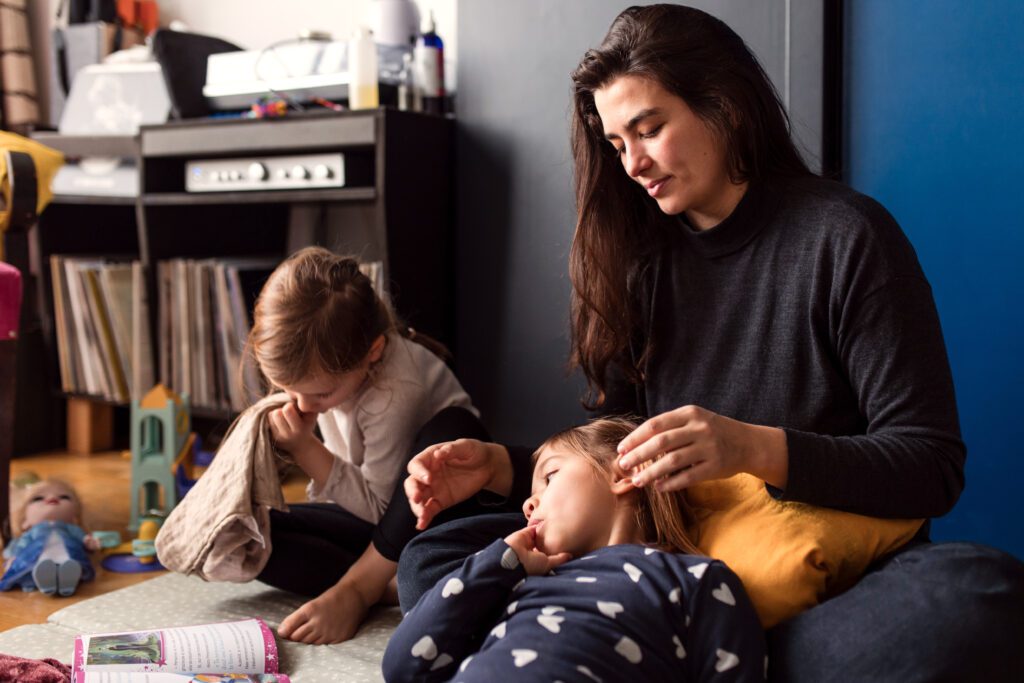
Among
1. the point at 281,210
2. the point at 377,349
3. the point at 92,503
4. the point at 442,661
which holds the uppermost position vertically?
the point at 281,210

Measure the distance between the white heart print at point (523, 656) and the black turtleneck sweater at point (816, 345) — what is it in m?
0.32

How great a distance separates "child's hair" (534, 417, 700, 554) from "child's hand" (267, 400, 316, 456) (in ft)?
1.66

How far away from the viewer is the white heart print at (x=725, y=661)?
1.00 meters

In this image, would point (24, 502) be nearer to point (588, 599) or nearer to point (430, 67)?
point (430, 67)

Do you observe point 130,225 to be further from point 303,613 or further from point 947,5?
point 947,5

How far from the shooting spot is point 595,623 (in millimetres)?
1033

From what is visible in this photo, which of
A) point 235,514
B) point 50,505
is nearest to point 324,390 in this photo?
point 235,514

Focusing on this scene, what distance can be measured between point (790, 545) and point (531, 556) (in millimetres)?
274

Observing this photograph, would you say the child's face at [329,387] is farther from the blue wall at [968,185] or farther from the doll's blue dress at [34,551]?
the blue wall at [968,185]

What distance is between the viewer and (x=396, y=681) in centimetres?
116

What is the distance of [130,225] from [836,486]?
8.38ft

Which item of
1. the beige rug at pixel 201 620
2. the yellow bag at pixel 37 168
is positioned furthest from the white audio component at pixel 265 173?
the beige rug at pixel 201 620

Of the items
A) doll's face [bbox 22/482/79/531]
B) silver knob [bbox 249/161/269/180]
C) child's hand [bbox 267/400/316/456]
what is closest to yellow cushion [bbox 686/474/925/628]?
child's hand [bbox 267/400/316/456]

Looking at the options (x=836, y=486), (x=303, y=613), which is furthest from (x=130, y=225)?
(x=836, y=486)
